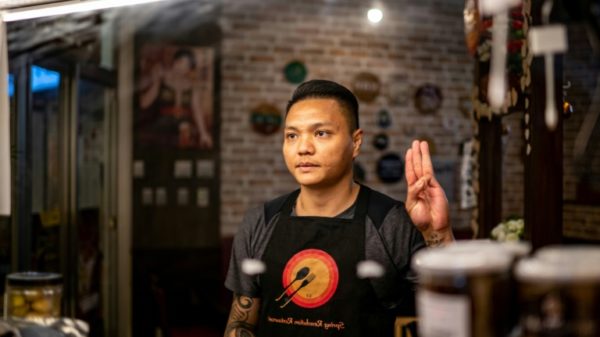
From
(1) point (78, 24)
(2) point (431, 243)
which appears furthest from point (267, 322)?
(1) point (78, 24)

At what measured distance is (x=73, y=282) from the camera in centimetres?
423

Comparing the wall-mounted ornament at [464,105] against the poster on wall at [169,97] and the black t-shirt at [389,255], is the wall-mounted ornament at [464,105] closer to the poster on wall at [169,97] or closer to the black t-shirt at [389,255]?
the poster on wall at [169,97]

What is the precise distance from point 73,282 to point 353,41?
116 inches

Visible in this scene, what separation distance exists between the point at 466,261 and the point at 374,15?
15.9ft

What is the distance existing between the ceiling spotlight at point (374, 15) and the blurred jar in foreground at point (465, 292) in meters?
4.78

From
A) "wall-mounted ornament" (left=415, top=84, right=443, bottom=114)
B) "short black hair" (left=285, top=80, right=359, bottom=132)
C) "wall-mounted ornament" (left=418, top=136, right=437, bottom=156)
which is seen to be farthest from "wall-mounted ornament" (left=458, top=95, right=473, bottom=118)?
"short black hair" (left=285, top=80, right=359, bottom=132)

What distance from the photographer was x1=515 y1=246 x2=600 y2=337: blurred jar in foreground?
0.90 meters

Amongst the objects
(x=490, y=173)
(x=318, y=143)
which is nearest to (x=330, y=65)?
(x=490, y=173)

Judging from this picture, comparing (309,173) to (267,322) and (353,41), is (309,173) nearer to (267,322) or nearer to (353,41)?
(267,322)

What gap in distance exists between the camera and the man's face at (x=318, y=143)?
2043 mm

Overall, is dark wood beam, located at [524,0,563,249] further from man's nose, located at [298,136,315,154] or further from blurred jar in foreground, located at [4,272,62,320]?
blurred jar in foreground, located at [4,272,62,320]

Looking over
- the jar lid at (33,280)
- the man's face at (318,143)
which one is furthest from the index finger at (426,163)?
the jar lid at (33,280)

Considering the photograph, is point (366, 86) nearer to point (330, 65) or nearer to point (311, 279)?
point (330, 65)

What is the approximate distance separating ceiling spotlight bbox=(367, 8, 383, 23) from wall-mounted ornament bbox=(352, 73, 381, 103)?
1.54 ft
